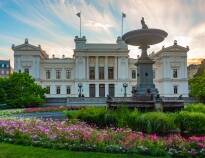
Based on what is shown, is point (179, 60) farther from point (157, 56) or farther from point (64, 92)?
point (64, 92)

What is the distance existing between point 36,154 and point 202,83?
Answer: 47805 millimetres

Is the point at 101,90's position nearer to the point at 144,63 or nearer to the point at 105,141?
the point at 144,63

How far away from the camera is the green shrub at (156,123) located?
1392 centimetres

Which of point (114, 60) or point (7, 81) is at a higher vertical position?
point (114, 60)

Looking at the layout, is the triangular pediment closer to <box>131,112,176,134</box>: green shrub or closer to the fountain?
the fountain

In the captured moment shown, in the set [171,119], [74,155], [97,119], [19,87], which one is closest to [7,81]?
[19,87]

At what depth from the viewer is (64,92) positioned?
78.6 metres

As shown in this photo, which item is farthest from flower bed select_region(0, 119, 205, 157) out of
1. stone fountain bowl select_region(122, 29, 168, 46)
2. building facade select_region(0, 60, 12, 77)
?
building facade select_region(0, 60, 12, 77)

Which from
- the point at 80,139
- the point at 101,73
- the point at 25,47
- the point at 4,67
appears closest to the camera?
the point at 80,139

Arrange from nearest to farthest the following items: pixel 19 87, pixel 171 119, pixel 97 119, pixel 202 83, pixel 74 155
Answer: pixel 74 155 < pixel 171 119 < pixel 97 119 < pixel 19 87 < pixel 202 83

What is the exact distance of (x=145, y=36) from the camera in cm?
2159

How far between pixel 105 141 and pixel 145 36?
11.7 metres

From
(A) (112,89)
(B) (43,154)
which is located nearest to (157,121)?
(B) (43,154)

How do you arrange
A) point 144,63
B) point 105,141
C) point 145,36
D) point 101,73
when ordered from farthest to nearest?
point 101,73 → point 144,63 → point 145,36 → point 105,141
